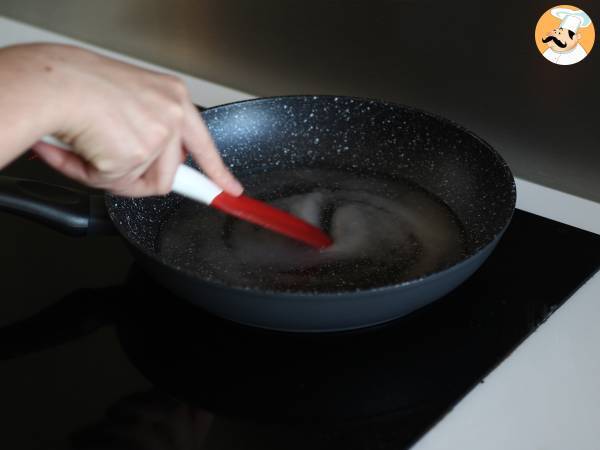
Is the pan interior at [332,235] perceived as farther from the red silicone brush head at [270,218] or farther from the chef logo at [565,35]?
the chef logo at [565,35]

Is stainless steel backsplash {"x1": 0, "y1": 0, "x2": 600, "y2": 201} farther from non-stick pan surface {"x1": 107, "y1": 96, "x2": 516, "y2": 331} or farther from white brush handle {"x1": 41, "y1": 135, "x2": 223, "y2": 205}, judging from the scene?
white brush handle {"x1": 41, "y1": 135, "x2": 223, "y2": 205}

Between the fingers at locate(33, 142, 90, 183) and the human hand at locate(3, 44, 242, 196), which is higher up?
the human hand at locate(3, 44, 242, 196)

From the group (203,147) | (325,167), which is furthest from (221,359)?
(325,167)

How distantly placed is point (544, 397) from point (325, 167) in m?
0.39

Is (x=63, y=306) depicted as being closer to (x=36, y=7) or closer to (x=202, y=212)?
(x=202, y=212)

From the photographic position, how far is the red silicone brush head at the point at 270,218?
0.70 m

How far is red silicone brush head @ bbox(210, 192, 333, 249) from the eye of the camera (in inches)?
27.5

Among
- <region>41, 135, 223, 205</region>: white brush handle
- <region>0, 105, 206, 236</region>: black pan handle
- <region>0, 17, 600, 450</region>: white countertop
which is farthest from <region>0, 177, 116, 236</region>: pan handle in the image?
<region>0, 17, 600, 450</region>: white countertop

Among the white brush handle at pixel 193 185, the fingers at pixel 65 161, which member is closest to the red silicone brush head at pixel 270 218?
the white brush handle at pixel 193 185

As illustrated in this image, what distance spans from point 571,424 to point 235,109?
0.50 m

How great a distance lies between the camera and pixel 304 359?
665 millimetres

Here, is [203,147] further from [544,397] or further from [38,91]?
[544,397]

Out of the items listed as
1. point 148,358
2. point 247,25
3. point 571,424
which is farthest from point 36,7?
point 571,424

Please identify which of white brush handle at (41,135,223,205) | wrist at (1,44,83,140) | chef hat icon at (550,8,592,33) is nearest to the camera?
wrist at (1,44,83,140)
